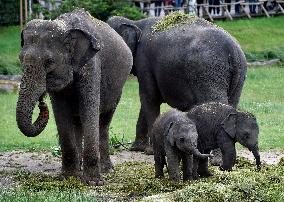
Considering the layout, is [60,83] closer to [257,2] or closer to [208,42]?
[208,42]

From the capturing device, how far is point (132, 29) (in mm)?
15203

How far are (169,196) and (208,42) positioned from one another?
14.2ft

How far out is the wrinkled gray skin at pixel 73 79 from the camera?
10773 mm

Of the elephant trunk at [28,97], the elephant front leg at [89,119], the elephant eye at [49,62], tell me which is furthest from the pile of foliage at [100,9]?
the elephant trunk at [28,97]

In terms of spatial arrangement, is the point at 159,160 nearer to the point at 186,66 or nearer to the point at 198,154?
the point at 198,154

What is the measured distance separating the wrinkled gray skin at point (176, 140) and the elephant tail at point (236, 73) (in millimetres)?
2382

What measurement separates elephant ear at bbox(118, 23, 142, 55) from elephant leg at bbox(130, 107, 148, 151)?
1.32 metres

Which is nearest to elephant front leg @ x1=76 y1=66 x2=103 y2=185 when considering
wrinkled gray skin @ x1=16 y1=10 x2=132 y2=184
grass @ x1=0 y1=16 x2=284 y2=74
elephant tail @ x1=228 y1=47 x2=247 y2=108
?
wrinkled gray skin @ x1=16 y1=10 x2=132 y2=184

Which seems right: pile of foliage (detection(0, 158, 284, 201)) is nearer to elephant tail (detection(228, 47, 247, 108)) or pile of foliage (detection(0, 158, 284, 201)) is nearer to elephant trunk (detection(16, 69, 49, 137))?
elephant trunk (detection(16, 69, 49, 137))

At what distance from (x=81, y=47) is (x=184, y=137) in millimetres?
1886

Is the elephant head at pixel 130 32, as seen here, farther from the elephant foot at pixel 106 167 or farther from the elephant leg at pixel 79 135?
the elephant leg at pixel 79 135

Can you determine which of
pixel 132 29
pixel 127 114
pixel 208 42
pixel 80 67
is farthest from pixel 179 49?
pixel 127 114

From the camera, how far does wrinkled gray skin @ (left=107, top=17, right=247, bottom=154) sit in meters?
13.2

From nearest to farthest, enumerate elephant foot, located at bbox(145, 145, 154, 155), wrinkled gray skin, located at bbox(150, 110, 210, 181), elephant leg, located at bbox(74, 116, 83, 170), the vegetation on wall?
wrinkled gray skin, located at bbox(150, 110, 210, 181)
elephant leg, located at bbox(74, 116, 83, 170)
elephant foot, located at bbox(145, 145, 154, 155)
the vegetation on wall
